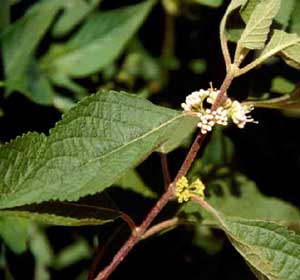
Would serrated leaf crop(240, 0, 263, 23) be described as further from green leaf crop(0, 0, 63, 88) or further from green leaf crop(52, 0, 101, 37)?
green leaf crop(52, 0, 101, 37)

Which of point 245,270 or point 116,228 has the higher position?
point 116,228

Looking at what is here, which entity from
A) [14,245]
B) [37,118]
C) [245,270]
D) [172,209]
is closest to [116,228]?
[172,209]

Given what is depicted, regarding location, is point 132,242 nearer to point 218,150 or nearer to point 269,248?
point 269,248

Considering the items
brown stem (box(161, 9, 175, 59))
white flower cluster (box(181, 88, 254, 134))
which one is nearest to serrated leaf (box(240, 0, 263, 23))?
white flower cluster (box(181, 88, 254, 134))

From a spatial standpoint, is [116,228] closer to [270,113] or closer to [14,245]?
[14,245]

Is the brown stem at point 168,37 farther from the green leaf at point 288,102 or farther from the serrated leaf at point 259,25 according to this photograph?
the serrated leaf at point 259,25

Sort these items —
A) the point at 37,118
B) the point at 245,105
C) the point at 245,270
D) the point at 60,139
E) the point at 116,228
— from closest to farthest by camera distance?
the point at 60,139, the point at 245,105, the point at 116,228, the point at 37,118, the point at 245,270

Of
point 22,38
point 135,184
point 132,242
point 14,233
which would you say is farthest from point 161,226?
point 22,38
